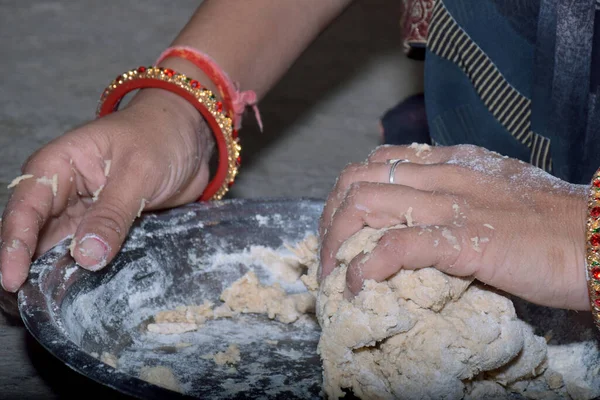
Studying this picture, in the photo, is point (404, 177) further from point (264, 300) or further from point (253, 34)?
point (253, 34)


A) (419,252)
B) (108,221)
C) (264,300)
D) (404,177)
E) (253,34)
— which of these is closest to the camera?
(419,252)

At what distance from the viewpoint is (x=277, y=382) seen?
3.15ft

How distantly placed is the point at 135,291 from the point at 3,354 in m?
0.18

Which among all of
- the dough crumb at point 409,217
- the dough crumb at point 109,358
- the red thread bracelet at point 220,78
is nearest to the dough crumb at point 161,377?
the dough crumb at point 109,358

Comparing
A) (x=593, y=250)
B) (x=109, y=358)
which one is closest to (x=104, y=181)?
(x=109, y=358)

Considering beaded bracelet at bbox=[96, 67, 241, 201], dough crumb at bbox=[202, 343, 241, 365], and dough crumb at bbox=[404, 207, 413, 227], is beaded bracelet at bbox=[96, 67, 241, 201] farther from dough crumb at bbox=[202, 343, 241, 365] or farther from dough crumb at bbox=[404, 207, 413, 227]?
dough crumb at bbox=[404, 207, 413, 227]

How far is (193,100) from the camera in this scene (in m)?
1.21

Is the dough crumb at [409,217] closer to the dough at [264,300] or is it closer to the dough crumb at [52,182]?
the dough at [264,300]

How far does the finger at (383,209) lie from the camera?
0.85 metres

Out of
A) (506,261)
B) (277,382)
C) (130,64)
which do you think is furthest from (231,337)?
(130,64)

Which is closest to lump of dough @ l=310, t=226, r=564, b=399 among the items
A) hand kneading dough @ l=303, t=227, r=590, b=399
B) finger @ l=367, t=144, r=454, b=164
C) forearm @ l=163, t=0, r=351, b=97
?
hand kneading dough @ l=303, t=227, r=590, b=399

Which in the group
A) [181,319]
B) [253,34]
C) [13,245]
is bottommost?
[181,319]

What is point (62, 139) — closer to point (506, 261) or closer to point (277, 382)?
point (277, 382)

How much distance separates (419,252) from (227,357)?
315 mm
